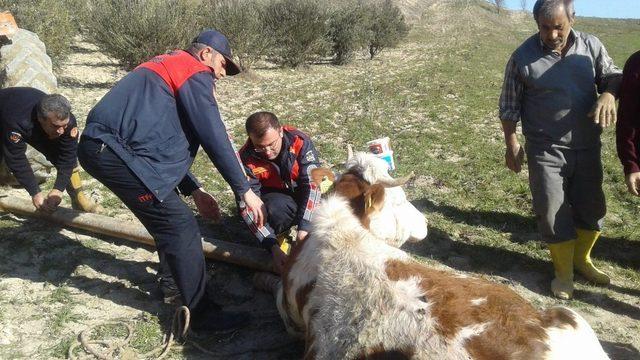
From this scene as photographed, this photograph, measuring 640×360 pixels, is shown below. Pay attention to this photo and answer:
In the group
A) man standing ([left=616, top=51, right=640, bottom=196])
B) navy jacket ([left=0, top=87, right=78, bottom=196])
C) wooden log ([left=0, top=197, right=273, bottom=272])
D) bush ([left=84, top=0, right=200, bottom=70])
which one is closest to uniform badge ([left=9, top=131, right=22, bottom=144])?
navy jacket ([left=0, top=87, right=78, bottom=196])

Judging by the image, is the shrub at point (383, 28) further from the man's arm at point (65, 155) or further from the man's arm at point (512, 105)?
the man's arm at point (65, 155)

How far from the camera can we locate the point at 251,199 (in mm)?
3570

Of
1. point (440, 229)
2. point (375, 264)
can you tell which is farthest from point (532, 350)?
point (440, 229)

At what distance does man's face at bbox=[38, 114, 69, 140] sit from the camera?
4.62m

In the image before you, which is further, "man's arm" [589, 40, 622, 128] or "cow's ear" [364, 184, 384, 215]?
"man's arm" [589, 40, 622, 128]

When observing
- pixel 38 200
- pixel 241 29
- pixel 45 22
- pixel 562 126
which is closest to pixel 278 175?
pixel 38 200

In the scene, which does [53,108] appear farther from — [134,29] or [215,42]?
[134,29]

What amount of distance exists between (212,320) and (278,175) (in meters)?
1.37

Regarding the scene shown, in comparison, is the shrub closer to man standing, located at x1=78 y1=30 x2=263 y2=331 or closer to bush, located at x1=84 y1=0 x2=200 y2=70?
A: bush, located at x1=84 y1=0 x2=200 y2=70

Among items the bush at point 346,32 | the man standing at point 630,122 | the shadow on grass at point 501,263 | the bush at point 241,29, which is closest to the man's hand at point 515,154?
the man standing at point 630,122

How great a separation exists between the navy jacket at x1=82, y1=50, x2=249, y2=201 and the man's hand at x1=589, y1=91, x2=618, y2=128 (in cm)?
258

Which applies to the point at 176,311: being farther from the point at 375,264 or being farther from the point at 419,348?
the point at 419,348

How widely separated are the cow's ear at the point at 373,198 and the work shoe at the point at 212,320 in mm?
1315

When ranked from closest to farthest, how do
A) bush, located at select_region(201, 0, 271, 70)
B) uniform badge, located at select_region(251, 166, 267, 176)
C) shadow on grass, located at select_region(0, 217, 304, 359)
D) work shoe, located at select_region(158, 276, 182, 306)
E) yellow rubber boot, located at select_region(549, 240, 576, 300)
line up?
shadow on grass, located at select_region(0, 217, 304, 359)
work shoe, located at select_region(158, 276, 182, 306)
yellow rubber boot, located at select_region(549, 240, 576, 300)
uniform badge, located at select_region(251, 166, 267, 176)
bush, located at select_region(201, 0, 271, 70)
